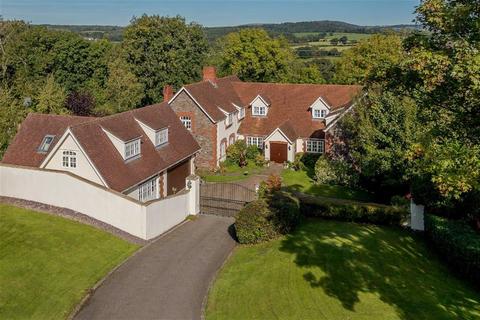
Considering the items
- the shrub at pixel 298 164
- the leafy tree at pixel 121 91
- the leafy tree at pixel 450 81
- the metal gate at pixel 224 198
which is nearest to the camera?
the leafy tree at pixel 450 81

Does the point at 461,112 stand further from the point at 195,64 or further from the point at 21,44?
the point at 21,44

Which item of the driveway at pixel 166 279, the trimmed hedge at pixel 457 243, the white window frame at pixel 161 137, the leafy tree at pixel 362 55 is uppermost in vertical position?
the leafy tree at pixel 362 55

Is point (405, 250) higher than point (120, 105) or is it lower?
lower

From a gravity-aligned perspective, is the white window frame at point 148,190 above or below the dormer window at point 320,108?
below

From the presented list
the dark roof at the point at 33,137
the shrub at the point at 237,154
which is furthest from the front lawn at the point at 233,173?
the dark roof at the point at 33,137

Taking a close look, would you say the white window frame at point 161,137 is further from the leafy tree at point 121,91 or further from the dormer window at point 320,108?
the leafy tree at point 121,91

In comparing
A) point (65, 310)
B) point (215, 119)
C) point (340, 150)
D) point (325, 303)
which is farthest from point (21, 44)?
point (325, 303)
